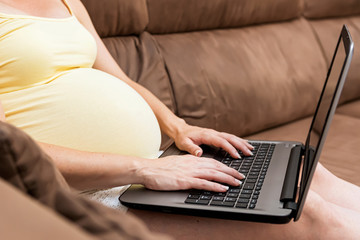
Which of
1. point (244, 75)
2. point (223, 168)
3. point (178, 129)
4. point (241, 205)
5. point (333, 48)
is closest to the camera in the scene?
point (241, 205)

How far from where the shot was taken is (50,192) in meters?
0.39

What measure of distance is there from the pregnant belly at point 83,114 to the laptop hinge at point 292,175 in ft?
1.04

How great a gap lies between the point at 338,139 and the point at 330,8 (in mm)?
859

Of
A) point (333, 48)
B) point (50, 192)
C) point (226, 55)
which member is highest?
point (50, 192)

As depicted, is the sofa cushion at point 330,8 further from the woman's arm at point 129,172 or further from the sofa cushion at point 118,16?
the woman's arm at point 129,172

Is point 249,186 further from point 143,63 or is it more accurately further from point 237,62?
point 237,62

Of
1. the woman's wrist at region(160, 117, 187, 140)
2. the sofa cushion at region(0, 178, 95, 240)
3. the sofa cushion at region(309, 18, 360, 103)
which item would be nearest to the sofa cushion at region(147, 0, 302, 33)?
the sofa cushion at region(309, 18, 360, 103)

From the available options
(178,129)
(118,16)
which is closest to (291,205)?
(178,129)

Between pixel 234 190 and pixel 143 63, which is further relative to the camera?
pixel 143 63

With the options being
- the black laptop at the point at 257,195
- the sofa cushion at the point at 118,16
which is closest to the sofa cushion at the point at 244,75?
the sofa cushion at the point at 118,16

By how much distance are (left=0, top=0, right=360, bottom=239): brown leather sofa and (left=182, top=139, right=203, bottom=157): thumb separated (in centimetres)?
38

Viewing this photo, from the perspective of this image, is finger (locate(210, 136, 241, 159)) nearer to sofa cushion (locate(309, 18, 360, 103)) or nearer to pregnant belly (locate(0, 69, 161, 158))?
pregnant belly (locate(0, 69, 161, 158))

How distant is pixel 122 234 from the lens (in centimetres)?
34

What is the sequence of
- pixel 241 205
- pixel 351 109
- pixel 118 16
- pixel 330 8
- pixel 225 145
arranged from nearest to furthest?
pixel 241 205 < pixel 225 145 < pixel 118 16 < pixel 351 109 < pixel 330 8
